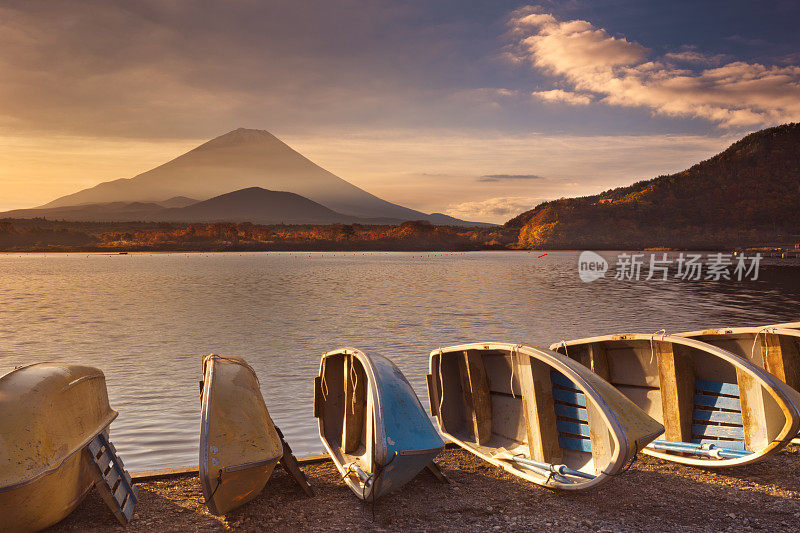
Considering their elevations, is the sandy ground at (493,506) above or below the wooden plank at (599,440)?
below

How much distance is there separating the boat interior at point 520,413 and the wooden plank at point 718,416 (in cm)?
208

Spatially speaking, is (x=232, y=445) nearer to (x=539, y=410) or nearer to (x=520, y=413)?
(x=539, y=410)

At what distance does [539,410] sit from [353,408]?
264cm

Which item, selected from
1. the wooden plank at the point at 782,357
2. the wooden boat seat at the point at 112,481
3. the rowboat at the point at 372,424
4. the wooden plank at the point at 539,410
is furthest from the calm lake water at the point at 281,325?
the wooden plank at the point at 782,357

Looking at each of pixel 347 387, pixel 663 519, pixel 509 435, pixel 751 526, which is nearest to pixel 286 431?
pixel 347 387

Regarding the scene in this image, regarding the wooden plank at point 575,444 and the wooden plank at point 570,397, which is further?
the wooden plank at point 570,397

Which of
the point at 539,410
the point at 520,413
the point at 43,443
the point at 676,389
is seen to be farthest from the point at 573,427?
the point at 43,443

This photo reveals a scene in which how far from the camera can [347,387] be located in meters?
8.99

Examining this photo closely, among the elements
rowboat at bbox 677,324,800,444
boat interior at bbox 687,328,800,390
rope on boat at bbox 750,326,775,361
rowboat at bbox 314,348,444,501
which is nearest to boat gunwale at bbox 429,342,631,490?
rowboat at bbox 314,348,444,501

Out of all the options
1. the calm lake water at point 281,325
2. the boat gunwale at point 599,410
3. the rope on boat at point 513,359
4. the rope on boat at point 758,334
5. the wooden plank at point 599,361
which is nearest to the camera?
the boat gunwale at point 599,410

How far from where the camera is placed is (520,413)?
8734 millimetres

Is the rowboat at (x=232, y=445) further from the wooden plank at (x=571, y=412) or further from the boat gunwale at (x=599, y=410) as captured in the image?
the wooden plank at (x=571, y=412)

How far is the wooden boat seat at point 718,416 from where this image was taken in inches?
333

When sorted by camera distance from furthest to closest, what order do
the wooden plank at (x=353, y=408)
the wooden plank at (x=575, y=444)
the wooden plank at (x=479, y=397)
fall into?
the wooden plank at (x=479, y=397)
the wooden plank at (x=353, y=408)
the wooden plank at (x=575, y=444)
